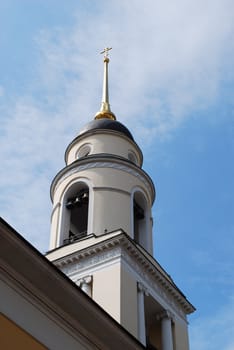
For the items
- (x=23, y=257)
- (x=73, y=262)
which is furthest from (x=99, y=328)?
(x=73, y=262)

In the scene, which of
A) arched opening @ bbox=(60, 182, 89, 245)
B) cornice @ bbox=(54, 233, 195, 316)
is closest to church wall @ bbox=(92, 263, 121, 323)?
cornice @ bbox=(54, 233, 195, 316)

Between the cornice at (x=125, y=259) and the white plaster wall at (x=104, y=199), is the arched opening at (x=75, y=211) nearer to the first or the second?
the white plaster wall at (x=104, y=199)

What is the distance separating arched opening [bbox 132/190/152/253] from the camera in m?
21.7

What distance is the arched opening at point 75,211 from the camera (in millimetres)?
21078

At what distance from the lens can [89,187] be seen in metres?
21.4

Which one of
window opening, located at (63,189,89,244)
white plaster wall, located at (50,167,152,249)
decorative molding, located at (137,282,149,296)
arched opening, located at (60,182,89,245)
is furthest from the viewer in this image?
window opening, located at (63,189,89,244)

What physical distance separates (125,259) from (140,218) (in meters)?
4.00

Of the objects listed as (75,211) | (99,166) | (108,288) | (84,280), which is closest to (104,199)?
(99,166)

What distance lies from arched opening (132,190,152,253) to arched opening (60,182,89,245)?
1.62 m

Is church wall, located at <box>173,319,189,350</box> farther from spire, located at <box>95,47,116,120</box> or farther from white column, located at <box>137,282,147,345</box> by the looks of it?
spire, located at <box>95,47,116,120</box>

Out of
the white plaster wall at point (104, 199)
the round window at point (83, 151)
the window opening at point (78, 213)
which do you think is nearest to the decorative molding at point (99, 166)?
the white plaster wall at point (104, 199)

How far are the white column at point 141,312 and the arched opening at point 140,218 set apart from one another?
3215 millimetres

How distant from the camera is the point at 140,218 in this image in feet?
72.9

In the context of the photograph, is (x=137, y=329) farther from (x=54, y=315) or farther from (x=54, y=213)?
(x=54, y=315)
